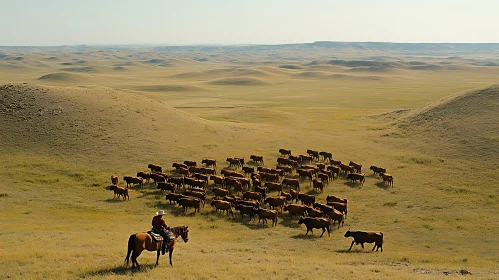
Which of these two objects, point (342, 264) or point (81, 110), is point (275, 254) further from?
point (81, 110)

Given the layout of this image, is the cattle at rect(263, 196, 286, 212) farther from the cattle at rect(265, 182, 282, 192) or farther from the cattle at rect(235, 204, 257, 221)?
the cattle at rect(265, 182, 282, 192)

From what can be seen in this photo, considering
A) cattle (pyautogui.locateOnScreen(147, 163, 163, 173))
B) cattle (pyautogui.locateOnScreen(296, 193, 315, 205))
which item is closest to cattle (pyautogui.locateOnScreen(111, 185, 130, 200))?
cattle (pyautogui.locateOnScreen(147, 163, 163, 173))

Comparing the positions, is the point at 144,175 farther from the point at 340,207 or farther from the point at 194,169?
the point at 340,207

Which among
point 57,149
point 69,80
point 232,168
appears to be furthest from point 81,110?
point 69,80

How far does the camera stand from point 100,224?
22703 millimetres

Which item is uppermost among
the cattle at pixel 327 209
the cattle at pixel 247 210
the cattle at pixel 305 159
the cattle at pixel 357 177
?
the cattle at pixel 305 159

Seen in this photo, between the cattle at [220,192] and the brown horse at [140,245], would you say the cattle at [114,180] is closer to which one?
the cattle at [220,192]

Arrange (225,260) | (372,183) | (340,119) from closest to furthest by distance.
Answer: (225,260) → (372,183) → (340,119)

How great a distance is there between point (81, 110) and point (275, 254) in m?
34.4

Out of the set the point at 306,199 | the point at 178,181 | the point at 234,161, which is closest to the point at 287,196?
the point at 306,199

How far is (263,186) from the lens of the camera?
31.3 meters

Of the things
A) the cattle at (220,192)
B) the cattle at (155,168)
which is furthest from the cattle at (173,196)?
Result: the cattle at (155,168)

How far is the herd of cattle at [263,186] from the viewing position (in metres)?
24.2

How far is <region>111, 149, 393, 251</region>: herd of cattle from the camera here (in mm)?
24219
